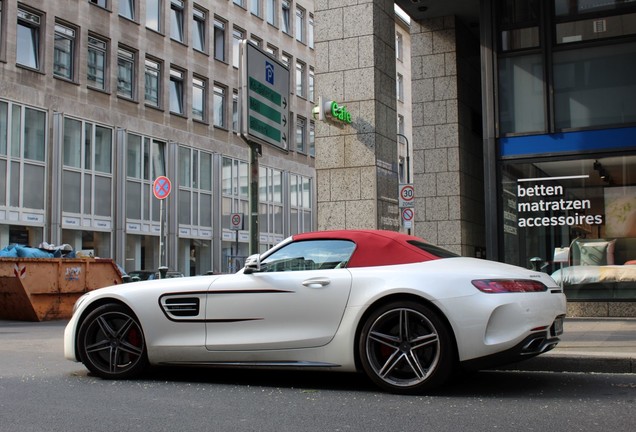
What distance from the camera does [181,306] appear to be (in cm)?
686

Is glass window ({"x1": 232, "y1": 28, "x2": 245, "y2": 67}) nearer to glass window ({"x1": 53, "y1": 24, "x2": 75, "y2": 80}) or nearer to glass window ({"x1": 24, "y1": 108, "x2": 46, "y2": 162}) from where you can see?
glass window ({"x1": 53, "y1": 24, "x2": 75, "y2": 80})

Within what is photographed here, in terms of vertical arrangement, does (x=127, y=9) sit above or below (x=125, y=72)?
above

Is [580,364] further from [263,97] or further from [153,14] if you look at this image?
[153,14]

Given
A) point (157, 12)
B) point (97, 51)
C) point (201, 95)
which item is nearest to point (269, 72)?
point (97, 51)

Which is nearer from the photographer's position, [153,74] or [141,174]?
[141,174]

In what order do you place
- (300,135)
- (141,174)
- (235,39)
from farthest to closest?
(300,135), (235,39), (141,174)

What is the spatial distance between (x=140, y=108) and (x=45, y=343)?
74.5ft

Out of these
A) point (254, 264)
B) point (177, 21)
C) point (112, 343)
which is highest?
point (177, 21)

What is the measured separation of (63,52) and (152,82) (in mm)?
5207

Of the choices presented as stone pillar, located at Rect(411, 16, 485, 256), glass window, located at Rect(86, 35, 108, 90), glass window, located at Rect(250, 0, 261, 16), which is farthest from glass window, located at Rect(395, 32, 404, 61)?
stone pillar, located at Rect(411, 16, 485, 256)

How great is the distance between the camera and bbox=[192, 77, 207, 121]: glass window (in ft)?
119

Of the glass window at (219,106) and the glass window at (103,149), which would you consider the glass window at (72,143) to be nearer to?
the glass window at (103,149)

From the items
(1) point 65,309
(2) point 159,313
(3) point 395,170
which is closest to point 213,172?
(1) point 65,309

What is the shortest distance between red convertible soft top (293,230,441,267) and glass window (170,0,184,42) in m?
30.3
